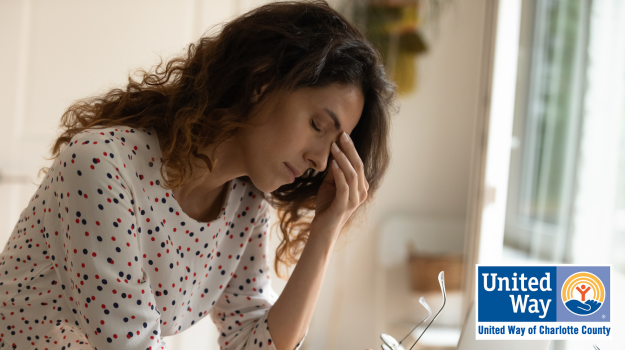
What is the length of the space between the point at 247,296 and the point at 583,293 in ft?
2.04

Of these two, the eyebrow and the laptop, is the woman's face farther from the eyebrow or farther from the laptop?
the laptop

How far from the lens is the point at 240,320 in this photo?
40.7 inches

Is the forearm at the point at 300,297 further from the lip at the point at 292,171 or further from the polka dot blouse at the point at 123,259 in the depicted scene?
the lip at the point at 292,171

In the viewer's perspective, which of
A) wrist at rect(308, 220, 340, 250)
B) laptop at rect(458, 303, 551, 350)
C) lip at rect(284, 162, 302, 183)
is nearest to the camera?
laptop at rect(458, 303, 551, 350)

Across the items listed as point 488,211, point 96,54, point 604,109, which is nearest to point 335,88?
point 604,109

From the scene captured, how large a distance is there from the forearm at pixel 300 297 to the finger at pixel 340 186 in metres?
0.07

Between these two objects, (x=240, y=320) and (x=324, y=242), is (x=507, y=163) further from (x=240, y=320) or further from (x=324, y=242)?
(x=240, y=320)

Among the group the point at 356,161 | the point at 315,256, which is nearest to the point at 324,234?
the point at 315,256

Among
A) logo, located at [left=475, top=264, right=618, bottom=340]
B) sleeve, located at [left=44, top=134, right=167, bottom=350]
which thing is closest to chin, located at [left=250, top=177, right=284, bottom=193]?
sleeve, located at [left=44, top=134, right=167, bottom=350]

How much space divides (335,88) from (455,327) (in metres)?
1.61

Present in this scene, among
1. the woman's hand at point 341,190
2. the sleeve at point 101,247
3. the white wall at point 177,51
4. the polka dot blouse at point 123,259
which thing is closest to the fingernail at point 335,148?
the woman's hand at point 341,190

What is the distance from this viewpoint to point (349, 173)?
37.4 inches

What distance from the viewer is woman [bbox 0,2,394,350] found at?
0.72 m

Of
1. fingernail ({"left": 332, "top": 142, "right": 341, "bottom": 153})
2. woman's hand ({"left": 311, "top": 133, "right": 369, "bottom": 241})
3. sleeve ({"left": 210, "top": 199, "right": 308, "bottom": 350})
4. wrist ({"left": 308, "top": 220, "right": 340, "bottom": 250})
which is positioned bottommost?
sleeve ({"left": 210, "top": 199, "right": 308, "bottom": 350})
